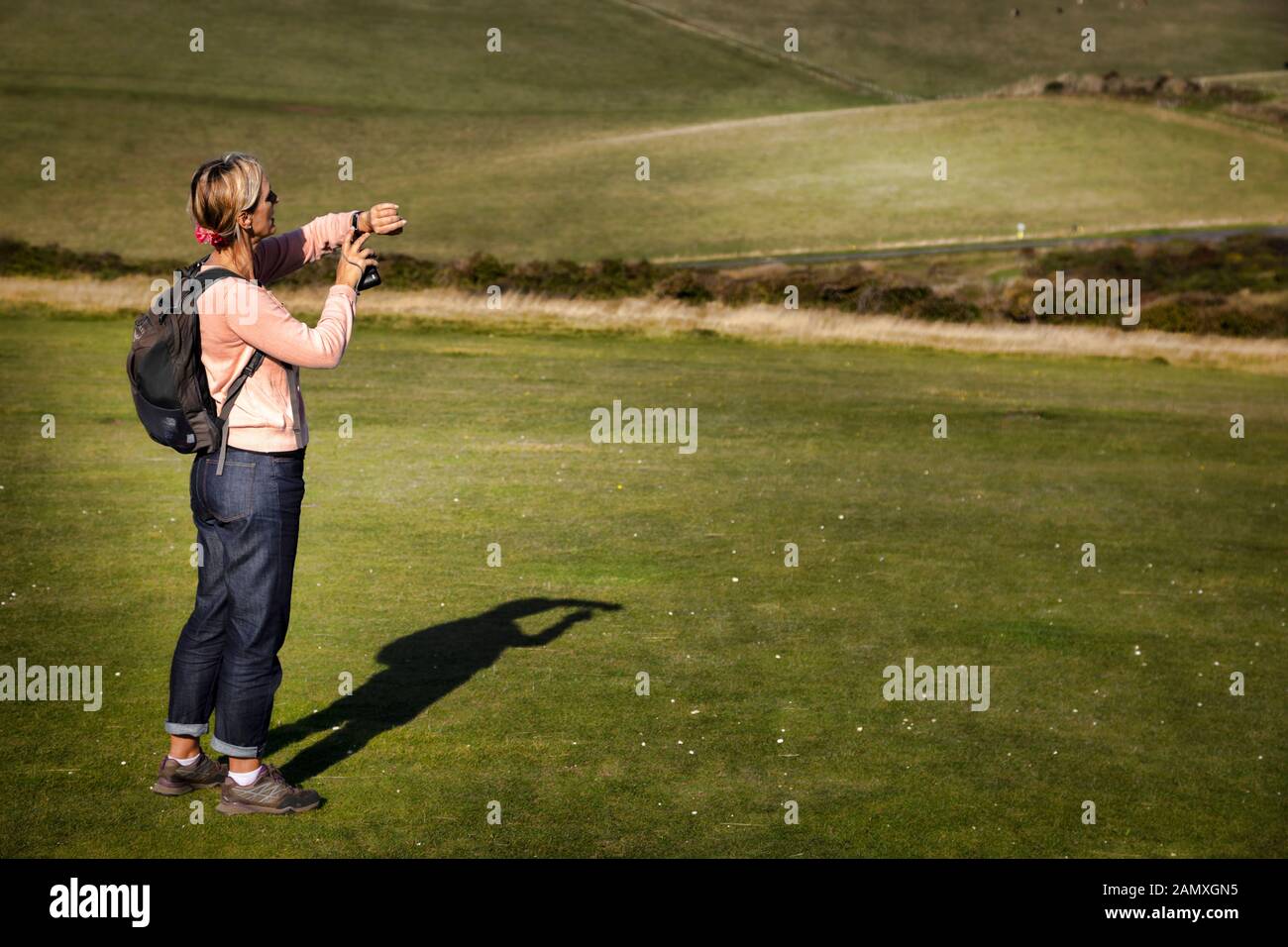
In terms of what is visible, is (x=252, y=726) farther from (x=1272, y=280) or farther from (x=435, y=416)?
(x=1272, y=280)

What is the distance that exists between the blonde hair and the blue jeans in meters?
1.00

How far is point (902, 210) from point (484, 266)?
108 ft

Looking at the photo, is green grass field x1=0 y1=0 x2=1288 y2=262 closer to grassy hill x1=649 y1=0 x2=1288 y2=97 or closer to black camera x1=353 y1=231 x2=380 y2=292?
grassy hill x1=649 y1=0 x2=1288 y2=97

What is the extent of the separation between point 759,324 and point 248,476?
28.7 meters

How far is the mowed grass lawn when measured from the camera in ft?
23.3

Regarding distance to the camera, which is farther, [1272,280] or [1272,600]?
[1272,280]

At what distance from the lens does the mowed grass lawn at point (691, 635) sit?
709 cm

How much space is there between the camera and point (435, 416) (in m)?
20.9

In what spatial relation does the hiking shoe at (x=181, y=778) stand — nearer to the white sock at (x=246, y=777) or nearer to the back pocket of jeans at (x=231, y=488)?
the white sock at (x=246, y=777)

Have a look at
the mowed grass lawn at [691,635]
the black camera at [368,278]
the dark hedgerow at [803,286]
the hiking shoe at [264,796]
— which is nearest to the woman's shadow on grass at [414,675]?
the mowed grass lawn at [691,635]

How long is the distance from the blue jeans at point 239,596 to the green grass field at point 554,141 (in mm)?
55345

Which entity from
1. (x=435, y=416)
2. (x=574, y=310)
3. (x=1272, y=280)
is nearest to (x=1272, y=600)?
(x=435, y=416)

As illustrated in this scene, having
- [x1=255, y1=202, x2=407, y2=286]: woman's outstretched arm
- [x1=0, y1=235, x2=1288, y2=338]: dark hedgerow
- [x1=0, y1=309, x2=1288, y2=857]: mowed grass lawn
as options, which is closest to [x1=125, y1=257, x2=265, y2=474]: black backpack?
[x1=255, y1=202, x2=407, y2=286]: woman's outstretched arm
